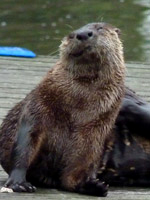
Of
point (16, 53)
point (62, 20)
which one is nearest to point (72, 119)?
point (16, 53)

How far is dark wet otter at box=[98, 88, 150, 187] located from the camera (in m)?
5.75

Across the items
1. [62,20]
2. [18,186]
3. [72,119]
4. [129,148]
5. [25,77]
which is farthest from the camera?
[62,20]

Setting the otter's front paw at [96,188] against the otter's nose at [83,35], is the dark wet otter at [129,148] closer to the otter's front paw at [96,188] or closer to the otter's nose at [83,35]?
the otter's front paw at [96,188]

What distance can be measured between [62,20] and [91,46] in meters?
9.62

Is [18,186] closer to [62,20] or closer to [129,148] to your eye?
[129,148]

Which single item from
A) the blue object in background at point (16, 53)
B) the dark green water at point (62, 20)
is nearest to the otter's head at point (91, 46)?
the blue object in background at point (16, 53)

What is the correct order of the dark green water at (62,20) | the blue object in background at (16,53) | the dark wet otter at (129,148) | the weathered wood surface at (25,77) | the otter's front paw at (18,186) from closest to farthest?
the otter's front paw at (18,186)
the dark wet otter at (129,148)
the weathered wood surface at (25,77)
the blue object in background at (16,53)
the dark green water at (62,20)

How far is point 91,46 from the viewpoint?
537 cm

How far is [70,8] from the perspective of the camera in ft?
53.3

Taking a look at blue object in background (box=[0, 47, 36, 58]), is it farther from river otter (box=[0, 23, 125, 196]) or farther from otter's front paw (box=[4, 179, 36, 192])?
otter's front paw (box=[4, 179, 36, 192])

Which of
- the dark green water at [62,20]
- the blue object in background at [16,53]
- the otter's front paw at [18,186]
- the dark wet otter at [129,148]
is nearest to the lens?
the otter's front paw at [18,186]

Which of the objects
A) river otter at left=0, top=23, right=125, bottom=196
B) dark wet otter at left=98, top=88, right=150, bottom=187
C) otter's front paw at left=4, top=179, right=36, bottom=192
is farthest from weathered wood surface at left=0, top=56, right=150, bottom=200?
otter's front paw at left=4, top=179, right=36, bottom=192

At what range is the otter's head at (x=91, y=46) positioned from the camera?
211 inches

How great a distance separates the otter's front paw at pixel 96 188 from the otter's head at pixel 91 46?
632mm
